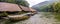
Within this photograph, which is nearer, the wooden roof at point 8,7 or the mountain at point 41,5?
the wooden roof at point 8,7

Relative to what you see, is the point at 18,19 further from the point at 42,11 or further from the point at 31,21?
the point at 42,11

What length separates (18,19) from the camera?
141 cm

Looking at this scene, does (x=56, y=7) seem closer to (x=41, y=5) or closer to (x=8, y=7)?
(x=41, y=5)

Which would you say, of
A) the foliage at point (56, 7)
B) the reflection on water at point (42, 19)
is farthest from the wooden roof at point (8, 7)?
the foliage at point (56, 7)

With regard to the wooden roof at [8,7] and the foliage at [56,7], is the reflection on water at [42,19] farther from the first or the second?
the wooden roof at [8,7]

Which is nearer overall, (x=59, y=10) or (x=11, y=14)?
(x=11, y=14)

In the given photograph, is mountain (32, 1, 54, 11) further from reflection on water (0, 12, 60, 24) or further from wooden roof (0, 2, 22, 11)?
wooden roof (0, 2, 22, 11)

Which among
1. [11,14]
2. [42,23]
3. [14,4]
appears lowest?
[42,23]

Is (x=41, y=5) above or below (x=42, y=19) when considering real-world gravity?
above

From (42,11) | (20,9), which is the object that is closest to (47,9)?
(42,11)

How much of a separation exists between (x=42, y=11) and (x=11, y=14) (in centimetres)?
42

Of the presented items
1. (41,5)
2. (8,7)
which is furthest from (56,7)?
(8,7)

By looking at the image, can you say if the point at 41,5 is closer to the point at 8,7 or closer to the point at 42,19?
the point at 42,19

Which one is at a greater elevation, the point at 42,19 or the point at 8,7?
the point at 8,7
